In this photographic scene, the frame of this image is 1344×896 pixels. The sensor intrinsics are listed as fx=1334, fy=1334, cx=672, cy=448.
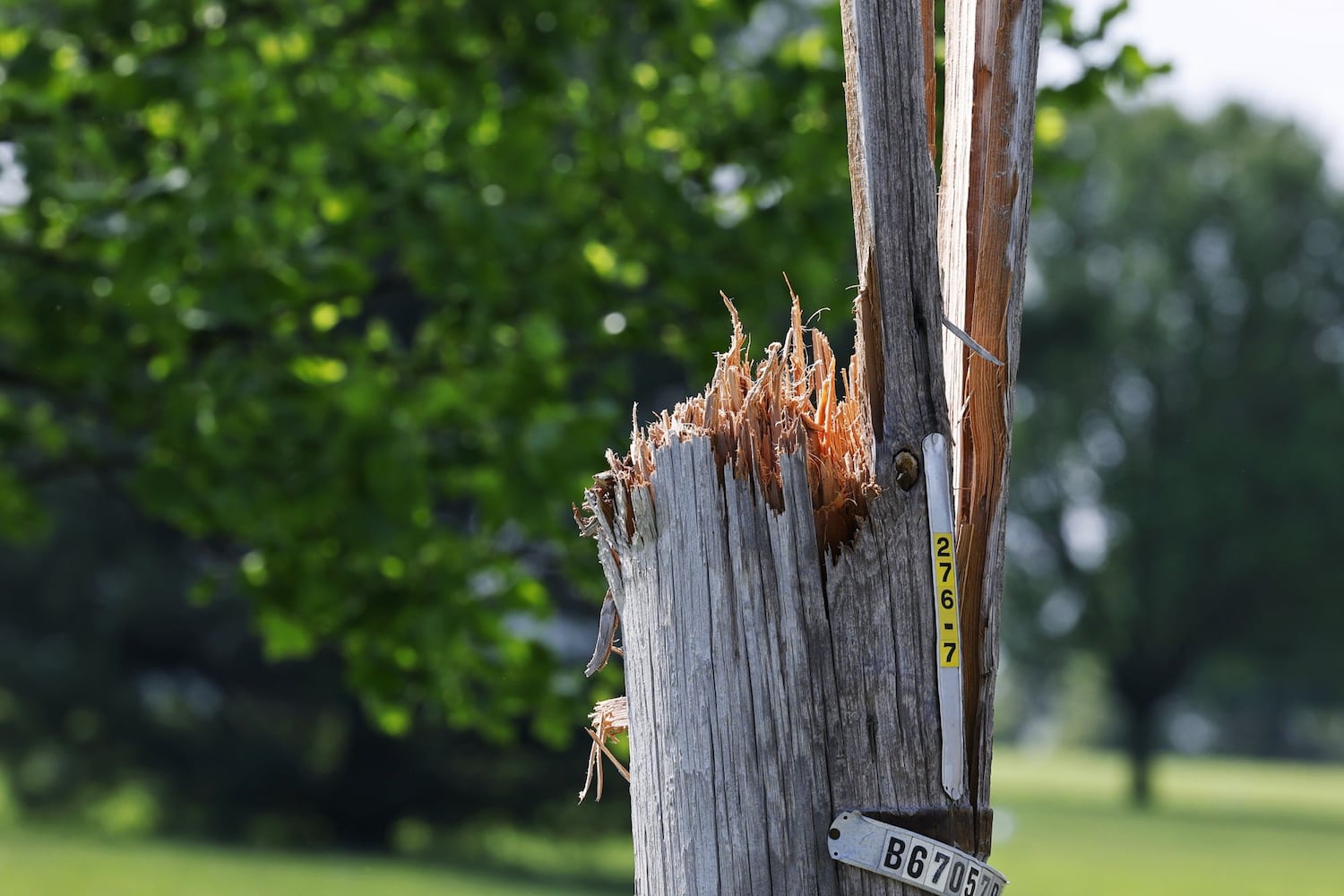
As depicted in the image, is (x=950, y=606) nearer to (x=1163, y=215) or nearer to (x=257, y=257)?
(x=257, y=257)

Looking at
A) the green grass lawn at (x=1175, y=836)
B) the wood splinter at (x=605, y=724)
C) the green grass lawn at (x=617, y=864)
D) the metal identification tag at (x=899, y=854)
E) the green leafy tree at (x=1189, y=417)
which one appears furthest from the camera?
the green leafy tree at (x=1189, y=417)

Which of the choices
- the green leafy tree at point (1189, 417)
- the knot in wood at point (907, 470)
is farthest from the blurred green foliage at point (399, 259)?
the green leafy tree at point (1189, 417)

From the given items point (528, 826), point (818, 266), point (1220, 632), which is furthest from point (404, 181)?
point (1220, 632)

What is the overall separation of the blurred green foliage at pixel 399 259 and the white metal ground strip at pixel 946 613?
151 inches

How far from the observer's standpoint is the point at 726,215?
7.04 m

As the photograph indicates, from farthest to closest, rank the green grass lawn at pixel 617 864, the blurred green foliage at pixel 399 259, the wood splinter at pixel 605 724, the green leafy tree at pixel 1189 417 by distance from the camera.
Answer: the green leafy tree at pixel 1189 417 < the green grass lawn at pixel 617 864 < the blurred green foliage at pixel 399 259 < the wood splinter at pixel 605 724

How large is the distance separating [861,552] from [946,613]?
14 centimetres

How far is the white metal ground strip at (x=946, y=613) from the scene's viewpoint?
1.83 meters

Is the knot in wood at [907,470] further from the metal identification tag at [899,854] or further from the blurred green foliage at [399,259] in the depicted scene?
the blurred green foliage at [399,259]

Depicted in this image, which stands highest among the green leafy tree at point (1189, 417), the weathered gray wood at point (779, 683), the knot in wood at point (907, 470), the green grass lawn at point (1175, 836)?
the green leafy tree at point (1189, 417)

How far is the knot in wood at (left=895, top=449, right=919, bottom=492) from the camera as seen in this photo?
187cm

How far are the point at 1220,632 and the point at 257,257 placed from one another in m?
39.9

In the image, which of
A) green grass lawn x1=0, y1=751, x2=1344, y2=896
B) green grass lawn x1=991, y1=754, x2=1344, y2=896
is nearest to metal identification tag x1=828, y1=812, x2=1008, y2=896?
green grass lawn x1=991, y1=754, x2=1344, y2=896

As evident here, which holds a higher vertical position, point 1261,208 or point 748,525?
point 1261,208
